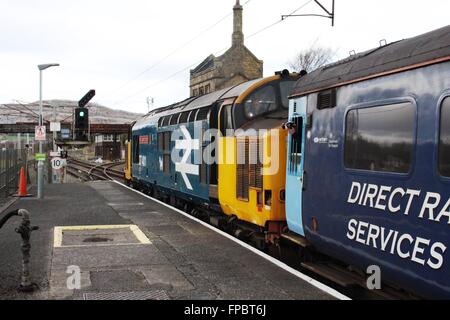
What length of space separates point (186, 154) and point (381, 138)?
7.51 meters

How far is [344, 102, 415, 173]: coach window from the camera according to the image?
4.88 metres

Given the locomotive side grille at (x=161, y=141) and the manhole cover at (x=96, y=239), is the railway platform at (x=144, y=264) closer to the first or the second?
the manhole cover at (x=96, y=239)

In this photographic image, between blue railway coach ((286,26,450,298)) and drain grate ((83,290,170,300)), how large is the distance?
218cm

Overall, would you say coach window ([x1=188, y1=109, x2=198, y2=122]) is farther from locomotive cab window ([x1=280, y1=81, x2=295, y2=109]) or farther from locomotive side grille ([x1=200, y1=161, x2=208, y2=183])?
locomotive cab window ([x1=280, y1=81, x2=295, y2=109])

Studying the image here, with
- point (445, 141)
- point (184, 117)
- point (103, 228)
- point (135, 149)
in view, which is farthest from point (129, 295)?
point (135, 149)

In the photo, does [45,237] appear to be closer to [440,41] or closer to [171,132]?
[171,132]

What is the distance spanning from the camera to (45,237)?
9.60m

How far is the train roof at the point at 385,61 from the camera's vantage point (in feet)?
15.2

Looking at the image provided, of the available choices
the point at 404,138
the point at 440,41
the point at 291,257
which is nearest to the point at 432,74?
the point at 440,41

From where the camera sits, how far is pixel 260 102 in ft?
31.9

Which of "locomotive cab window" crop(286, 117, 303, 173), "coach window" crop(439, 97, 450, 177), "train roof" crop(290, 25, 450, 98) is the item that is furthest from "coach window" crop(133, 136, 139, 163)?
"coach window" crop(439, 97, 450, 177)

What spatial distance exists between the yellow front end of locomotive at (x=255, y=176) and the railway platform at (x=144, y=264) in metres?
0.65
